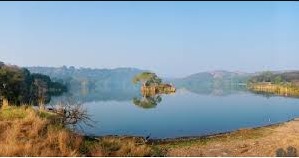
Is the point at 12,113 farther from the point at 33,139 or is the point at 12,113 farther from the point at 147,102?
the point at 147,102

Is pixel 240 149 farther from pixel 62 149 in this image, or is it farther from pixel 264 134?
pixel 62 149

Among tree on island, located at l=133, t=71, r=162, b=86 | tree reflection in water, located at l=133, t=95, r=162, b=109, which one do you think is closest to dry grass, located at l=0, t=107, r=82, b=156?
tree reflection in water, located at l=133, t=95, r=162, b=109

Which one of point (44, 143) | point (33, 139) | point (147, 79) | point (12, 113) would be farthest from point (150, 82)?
point (44, 143)

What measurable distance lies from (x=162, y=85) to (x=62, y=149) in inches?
4107

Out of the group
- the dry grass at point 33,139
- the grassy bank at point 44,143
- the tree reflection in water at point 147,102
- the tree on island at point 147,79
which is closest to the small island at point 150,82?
the tree on island at point 147,79

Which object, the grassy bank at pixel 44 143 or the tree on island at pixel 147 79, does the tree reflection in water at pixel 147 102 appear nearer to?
the tree on island at pixel 147 79

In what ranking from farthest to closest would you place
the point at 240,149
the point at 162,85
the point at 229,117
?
the point at 162,85 < the point at 229,117 < the point at 240,149

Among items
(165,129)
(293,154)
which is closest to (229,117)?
(165,129)

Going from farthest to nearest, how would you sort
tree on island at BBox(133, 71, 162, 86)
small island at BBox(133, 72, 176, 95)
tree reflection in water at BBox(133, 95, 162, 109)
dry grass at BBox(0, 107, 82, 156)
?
tree on island at BBox(133, 71, 162, 86) → small island at BBox(133, 72, 176, 95) → tree reflection in water at BBox(133, 95, 162, 109) → dry grass at BBox(0, 107, 82, 156)

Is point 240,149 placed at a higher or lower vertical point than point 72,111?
lower

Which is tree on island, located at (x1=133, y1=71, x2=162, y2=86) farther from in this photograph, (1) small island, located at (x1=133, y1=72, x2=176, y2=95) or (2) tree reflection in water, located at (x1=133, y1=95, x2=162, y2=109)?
(2) tree reflection in water, located at (x1=133, y1=95, x2=162, y2=109)

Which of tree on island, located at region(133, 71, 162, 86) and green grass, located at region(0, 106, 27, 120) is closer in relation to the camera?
green grass, located at region(0, 106, 27, 120)

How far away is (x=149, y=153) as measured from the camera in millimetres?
12242

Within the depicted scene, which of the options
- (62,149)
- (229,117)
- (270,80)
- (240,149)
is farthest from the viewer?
(270,80)
